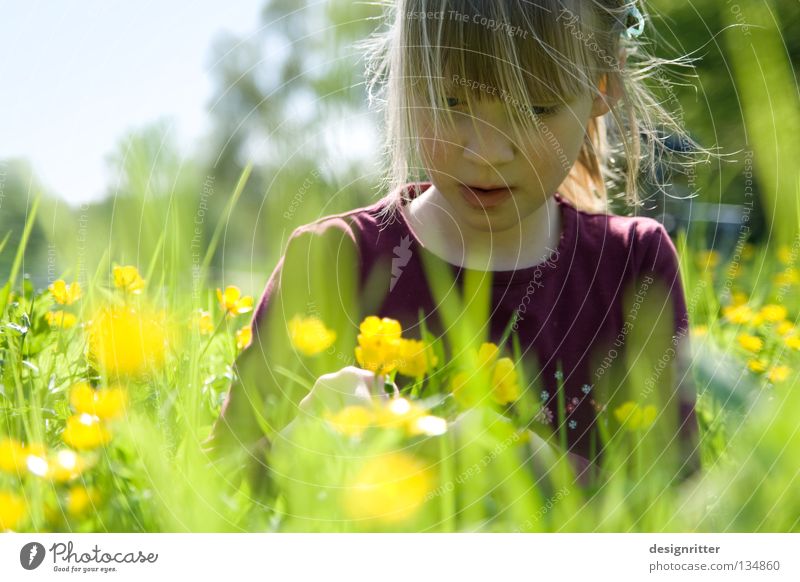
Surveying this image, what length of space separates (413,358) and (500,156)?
0.72ft

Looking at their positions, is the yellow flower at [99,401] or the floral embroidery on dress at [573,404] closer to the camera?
the yellow flower at [99,401]

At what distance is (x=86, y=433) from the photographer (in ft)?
1.80

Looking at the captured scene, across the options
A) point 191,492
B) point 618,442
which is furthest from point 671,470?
point 191,492

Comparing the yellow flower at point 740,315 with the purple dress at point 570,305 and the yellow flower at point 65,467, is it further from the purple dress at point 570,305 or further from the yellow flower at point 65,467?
the yellow flower at point 65,467

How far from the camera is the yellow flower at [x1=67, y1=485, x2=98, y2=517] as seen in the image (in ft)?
1.69

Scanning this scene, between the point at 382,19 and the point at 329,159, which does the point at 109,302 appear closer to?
the point at 329,159

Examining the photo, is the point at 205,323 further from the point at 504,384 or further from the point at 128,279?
the point at 504,384

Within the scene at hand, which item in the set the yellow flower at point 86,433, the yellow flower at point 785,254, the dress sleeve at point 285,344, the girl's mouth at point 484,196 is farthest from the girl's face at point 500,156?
the yellow flower at point 86,433

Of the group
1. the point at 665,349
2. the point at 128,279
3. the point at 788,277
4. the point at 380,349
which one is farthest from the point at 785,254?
the point at 128,279

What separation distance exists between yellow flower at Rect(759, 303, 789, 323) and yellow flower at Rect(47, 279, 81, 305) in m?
0.75

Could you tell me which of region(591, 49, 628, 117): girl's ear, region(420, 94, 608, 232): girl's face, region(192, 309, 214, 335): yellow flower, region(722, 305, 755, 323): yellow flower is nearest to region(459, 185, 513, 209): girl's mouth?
region(420, 94, 608, 232): girl's face

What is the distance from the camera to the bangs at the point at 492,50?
27.9 inches
